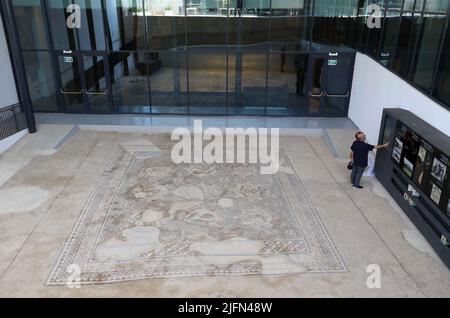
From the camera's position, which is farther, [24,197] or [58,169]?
[58,169]

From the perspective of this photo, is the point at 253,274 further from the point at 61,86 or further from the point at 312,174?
the point at 61,86

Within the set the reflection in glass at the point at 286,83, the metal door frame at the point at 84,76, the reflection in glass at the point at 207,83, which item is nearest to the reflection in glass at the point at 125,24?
the metal door frame at the point at 84,76

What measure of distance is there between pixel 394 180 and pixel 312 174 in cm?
208

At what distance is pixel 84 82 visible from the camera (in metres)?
14.3

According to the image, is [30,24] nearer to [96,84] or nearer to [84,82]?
[84,82]

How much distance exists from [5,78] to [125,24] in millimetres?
4441

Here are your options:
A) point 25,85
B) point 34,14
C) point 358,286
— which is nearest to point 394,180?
point 358,286

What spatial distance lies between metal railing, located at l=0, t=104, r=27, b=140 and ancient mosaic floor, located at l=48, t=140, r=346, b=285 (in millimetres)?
3833

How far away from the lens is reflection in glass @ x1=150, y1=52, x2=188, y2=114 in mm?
14070

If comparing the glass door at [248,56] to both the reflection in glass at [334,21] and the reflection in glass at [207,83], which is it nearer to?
the reflection in glass at [207,83]

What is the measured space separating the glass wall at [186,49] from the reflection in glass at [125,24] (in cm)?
3

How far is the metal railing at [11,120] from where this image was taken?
11.8 meters

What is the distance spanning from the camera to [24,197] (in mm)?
8953
